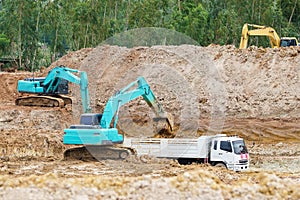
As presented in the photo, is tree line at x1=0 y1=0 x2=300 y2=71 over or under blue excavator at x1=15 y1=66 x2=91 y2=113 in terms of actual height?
over

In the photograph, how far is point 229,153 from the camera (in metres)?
18.9

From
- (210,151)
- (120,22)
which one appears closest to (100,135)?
(210,151)

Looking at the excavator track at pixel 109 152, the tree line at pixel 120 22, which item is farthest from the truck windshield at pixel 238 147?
the tree line at pixel 120 22

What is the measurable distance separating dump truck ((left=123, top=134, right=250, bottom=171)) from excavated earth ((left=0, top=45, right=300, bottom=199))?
1.35ft

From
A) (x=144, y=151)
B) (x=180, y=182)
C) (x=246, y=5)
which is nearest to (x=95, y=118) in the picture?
(x=144, y=151)

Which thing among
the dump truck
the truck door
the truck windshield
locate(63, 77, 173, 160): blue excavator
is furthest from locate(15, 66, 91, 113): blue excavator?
the truck windshield

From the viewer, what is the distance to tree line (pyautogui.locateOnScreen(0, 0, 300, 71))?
169 feet

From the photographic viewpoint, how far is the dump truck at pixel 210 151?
1884cm

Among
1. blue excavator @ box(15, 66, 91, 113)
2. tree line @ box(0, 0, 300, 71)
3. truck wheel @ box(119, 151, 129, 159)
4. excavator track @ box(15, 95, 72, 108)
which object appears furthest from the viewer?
tree line @ box(0, 0, 300, 71)

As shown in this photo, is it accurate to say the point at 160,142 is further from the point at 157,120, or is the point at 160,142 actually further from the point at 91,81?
the point at 91,81

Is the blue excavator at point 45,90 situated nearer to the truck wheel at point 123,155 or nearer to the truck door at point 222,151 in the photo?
the truck wheel at point 123,155

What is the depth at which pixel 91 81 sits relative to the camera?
113 feet

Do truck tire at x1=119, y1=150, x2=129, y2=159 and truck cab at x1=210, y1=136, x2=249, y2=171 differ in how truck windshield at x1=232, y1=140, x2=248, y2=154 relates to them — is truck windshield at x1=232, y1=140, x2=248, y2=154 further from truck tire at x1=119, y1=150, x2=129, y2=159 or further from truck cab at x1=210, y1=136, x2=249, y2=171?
truck tire at x1=119, y1=150, x2=129, y2=159

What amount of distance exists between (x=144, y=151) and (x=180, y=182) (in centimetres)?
870
